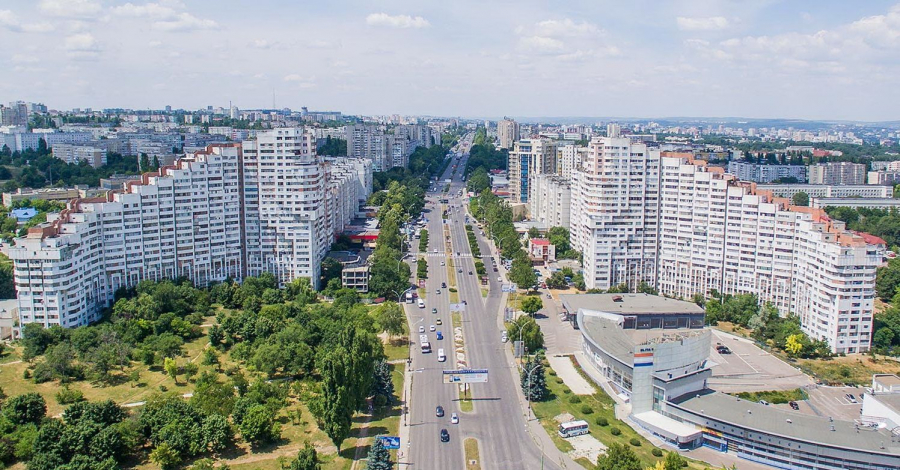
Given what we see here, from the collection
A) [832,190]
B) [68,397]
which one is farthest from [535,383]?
[832,190]

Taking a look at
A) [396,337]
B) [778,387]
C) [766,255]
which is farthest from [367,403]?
[766,255]

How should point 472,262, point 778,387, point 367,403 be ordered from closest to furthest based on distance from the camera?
1. point 367,403
2. point 778,387
3. point 472,262

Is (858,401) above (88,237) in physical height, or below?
below

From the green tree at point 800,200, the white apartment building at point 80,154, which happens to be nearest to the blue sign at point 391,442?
the green tree at point 800,200

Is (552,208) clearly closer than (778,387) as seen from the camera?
No

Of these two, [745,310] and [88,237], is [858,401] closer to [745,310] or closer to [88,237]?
[745,310]

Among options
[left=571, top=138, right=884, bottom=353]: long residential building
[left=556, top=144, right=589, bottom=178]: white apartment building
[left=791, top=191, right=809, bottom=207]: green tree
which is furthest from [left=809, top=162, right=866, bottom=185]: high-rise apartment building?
[left=571, top=138, right=884, bottom=353]: long residential building

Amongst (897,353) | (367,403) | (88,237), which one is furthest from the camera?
(88,237)
